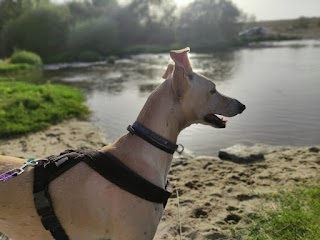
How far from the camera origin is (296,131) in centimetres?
1099

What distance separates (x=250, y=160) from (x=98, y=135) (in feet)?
16.3

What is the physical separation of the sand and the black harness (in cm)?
221

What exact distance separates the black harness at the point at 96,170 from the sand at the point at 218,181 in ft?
7.24

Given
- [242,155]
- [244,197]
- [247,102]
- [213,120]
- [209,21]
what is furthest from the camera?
[209,21]

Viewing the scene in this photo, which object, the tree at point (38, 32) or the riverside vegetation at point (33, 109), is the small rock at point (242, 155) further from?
the tree at point (38, 32)

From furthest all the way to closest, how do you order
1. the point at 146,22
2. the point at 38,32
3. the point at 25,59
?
the point at 146,22 → the point at 38,32 → the point at 25,59

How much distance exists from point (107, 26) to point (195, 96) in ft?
171

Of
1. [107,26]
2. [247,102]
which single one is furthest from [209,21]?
[247,102]

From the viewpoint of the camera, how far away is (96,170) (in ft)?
10.5

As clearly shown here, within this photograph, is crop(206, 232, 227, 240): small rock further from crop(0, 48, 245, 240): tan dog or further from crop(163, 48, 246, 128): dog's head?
crop(163, 48, 246, 128): dog's head

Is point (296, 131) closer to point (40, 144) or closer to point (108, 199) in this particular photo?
point (40, 144)

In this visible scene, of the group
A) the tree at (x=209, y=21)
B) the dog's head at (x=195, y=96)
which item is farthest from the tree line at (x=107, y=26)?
the dog's head at (x=195, y=96)

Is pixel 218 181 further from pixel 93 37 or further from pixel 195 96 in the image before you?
pixel 93 37

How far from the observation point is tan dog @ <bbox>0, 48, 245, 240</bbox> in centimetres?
313
